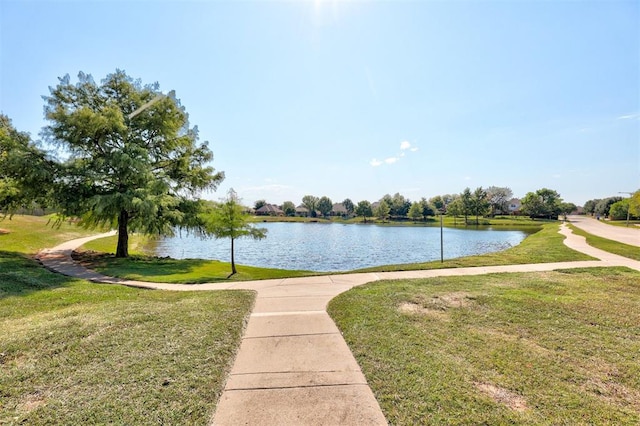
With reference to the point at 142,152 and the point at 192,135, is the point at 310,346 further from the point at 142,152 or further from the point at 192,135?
the point at 192,135

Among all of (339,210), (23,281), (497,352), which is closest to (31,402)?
(497,352)

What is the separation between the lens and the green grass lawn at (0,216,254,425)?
3.09m

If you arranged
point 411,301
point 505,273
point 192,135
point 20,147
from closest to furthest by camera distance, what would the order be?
point 411,301
point 505,273
point 20,147
point 192,135

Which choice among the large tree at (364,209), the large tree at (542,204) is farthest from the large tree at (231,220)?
the large tree at (542,204)

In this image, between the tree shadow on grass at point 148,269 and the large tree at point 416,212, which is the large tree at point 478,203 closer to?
the large tree at point 416,212

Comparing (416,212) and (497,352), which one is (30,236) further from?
(416,212)

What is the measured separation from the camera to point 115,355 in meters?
4.25

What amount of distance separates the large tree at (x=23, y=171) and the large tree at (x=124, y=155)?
0.74 metres

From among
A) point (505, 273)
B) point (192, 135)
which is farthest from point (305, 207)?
point (505, 273)

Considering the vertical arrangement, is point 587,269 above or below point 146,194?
below

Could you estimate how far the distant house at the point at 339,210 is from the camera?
124312 mm

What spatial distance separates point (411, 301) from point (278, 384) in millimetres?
4194

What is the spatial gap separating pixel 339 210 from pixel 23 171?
4561 inches

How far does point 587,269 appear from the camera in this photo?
1066 centimetres
